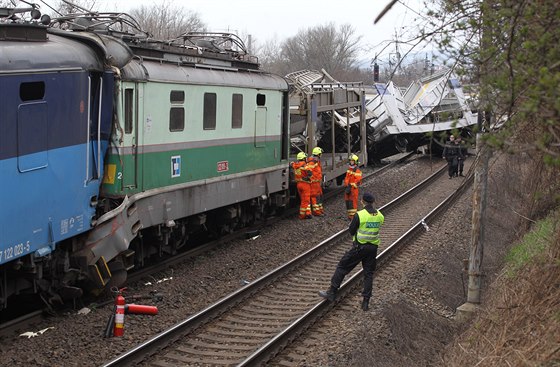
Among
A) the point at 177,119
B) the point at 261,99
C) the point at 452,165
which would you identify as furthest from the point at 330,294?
the point at 452,165

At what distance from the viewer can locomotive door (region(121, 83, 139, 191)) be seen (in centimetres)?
1106

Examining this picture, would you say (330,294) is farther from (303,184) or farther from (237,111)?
(303,184)

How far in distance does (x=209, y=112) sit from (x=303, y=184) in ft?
16.2

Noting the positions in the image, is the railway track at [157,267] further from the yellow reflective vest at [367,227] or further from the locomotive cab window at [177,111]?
the yellow reflective vest at [367,227]

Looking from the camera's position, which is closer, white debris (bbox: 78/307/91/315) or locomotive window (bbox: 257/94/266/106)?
white debris (bbox: 78/307/91/315)

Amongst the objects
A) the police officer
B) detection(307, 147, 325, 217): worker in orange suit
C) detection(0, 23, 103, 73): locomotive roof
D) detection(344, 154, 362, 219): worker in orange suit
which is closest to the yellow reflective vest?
the police officer

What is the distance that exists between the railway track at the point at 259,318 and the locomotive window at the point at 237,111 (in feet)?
9.18

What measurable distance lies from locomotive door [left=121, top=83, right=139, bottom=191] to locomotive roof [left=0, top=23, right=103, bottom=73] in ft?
3.00

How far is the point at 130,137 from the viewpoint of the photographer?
1123 cm

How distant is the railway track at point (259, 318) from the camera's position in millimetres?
8930

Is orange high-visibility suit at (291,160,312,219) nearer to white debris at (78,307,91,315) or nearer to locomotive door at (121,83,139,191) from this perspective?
locomotive door at (121,83,139,191)

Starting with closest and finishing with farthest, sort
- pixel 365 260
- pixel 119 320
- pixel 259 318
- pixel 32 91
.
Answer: pixel 32 91
pixel 119 320
pixel 259 318
pixel 365 260

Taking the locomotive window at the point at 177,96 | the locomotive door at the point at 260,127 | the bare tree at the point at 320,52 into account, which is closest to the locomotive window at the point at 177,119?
the locomotive window at the point at 177,96

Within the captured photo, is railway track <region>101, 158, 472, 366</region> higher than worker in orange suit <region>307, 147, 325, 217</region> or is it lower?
lower
